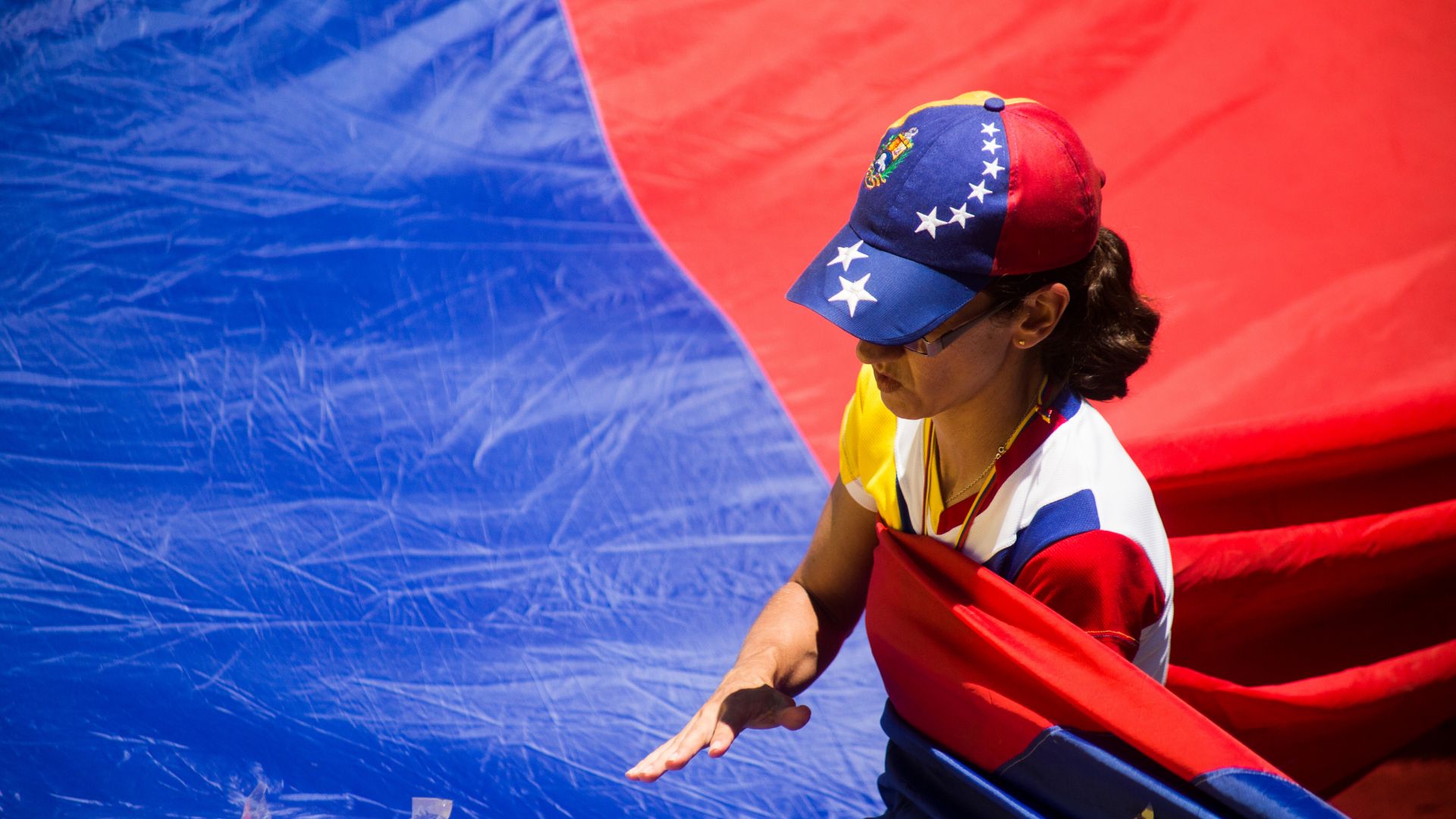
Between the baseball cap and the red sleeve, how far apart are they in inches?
8.8

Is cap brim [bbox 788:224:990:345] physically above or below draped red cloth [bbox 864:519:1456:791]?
above

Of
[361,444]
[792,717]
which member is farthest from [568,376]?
[792,717]

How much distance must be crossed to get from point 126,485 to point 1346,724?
67.5 inches

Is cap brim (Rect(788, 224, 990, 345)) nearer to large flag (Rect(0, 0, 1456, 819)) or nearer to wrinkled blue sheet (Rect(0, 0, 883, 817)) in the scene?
large flag (Rect(0, 0, 1456, 819))

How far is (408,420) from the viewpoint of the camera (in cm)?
189

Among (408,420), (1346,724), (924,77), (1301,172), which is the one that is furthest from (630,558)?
(1301,172)

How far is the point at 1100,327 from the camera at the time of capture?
983 mm

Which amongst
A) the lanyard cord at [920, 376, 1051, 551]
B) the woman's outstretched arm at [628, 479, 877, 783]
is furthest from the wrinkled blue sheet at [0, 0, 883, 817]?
the lanyard cord at [920, 376, 1051, 551]

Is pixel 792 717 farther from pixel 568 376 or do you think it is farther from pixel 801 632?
pixel 568 376

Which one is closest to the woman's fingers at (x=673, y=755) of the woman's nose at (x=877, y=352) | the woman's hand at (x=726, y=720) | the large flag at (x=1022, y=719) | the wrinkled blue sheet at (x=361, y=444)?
the woman's hand at (x=726, y=720)

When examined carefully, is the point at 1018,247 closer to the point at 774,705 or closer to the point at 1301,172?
the point at 774,705

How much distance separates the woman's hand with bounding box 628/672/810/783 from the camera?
958 millimetres

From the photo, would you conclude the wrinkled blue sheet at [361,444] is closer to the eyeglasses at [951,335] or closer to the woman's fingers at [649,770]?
the woman's fingers at [649,770]

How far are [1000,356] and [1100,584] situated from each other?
20 cm
